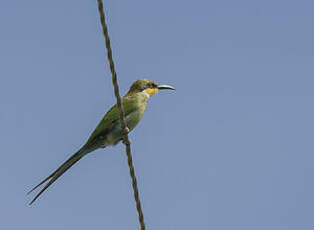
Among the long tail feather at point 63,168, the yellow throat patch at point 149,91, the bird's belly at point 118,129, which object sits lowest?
the long tail feather at point 63,168

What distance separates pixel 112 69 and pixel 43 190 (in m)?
1.64

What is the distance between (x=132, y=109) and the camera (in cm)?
491

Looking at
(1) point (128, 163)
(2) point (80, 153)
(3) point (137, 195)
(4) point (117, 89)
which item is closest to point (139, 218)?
(3) point (137, 195)

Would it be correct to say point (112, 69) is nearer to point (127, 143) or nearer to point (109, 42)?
point (109, 42)

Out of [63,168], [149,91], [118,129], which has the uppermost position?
[149,91]

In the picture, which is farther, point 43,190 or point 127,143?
point 43,190

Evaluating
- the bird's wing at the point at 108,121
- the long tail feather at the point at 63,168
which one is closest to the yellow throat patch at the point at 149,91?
the bird's wing at the point at 108,121

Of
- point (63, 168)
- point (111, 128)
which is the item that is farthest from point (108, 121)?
point (63, 168)

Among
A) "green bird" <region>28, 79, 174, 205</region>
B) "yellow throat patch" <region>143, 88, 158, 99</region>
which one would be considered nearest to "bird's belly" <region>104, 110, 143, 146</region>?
"green bird" <region>28, 79, 174, 205</region>

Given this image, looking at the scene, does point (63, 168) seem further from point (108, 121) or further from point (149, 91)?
point (149, 91)

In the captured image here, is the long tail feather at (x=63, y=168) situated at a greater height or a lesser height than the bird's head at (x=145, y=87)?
lesser

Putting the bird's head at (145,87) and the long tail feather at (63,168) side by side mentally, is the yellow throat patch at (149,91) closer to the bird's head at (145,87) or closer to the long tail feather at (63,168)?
the bird's head at (145,87)

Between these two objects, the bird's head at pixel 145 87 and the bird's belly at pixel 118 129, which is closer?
the bird's belly at pixel 118 129

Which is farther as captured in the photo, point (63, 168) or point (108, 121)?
point (108, 121)
